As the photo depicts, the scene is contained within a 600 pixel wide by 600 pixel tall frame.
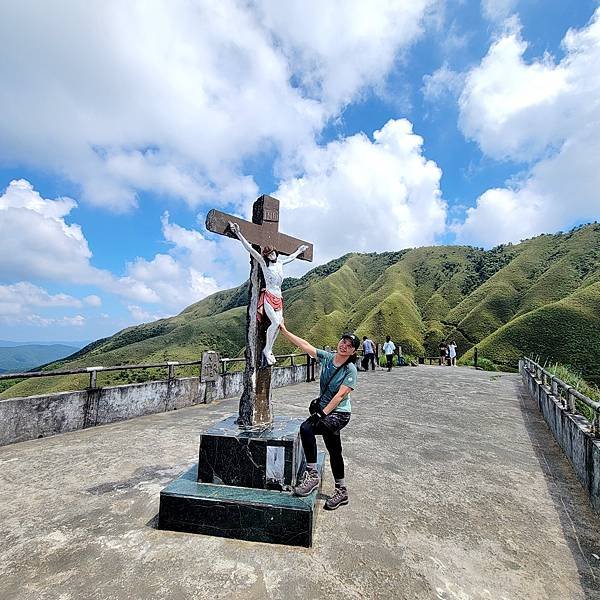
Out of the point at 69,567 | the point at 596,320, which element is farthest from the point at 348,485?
the point at 596,320

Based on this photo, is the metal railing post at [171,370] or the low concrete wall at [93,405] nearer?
the low concrete wall at [93,405]

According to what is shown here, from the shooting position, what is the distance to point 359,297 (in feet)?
301

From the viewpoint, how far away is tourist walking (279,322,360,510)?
3.52 metres

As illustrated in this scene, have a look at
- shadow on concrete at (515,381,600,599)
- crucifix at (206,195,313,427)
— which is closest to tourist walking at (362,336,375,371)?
shadow on concrete at (515,381,600,599)

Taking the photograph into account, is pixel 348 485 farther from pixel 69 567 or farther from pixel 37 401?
pixel 37 401

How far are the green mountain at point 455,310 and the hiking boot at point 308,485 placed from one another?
4332 cm

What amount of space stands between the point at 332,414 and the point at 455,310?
73.4 m

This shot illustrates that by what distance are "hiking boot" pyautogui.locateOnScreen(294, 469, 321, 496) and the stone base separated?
0.05 m

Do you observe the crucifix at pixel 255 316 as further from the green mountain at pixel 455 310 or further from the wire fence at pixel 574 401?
the green mountain at pixel 455 310

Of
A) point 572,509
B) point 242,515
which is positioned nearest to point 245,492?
point 242,515

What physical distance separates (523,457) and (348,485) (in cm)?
335

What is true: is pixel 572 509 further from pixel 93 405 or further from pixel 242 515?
pixel 93 405

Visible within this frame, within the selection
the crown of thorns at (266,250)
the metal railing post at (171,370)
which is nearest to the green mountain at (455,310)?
the metal railing post at (171,370)

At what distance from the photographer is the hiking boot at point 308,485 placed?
343 centimetres
